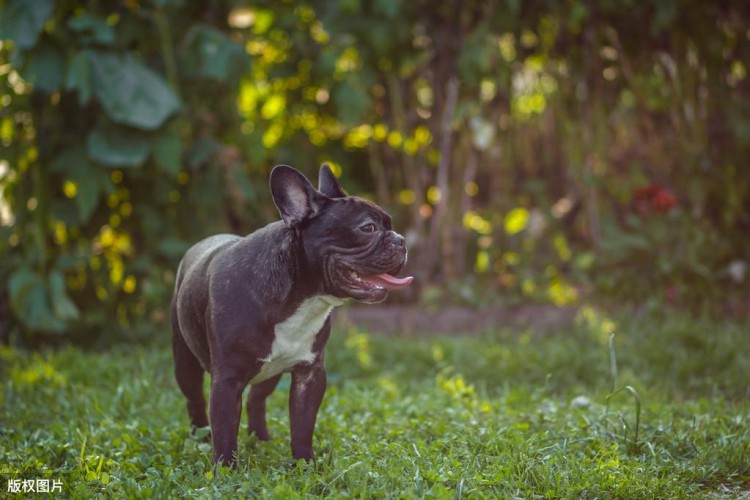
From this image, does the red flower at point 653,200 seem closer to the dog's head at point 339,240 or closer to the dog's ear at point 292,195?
the dog's head at point 339,240

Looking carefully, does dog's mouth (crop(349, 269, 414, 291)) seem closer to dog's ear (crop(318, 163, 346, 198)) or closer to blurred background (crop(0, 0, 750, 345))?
dog's ear (crop(318, 163, 346, 198))

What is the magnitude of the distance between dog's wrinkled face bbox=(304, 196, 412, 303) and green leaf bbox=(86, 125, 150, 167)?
271 centimetres

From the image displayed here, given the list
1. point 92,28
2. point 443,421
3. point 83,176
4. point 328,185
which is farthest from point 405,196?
point 328,185

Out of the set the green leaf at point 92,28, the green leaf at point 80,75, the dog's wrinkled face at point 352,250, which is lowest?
the dog's wrinkled face at point 352,250

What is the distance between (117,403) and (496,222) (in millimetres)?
3545

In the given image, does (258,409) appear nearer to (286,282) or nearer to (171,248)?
(286,282)

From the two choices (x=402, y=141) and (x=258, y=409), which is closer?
(x=258, y=409)

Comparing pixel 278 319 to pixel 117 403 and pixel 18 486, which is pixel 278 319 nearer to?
pixel 18 486

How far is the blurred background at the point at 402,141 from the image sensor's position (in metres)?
5.29

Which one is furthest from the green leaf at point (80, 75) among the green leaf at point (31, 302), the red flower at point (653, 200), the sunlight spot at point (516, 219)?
the red flower at point (653, 200)

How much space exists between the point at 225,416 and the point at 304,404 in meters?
0.30

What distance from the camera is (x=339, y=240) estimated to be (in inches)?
110

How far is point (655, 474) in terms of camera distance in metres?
2.90

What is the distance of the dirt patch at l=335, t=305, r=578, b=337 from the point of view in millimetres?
5898
